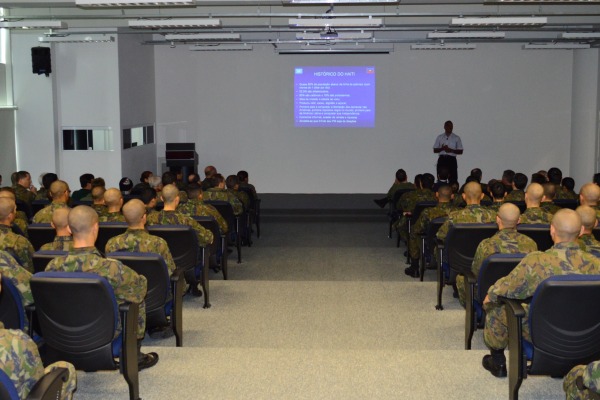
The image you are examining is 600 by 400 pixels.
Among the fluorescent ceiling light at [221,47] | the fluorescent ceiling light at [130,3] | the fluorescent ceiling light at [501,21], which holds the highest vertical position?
the fluorescent ceiling light at [221,47]

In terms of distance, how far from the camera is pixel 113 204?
700 cm

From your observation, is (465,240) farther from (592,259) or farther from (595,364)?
(595,364)

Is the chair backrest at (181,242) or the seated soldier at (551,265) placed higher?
the seated soldier at (551,265)

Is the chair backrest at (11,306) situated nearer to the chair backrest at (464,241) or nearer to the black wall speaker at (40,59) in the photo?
the chair backrest at (464,241)

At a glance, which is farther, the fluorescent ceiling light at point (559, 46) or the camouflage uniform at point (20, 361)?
the fluorescent ceiling light at point (559, 46)

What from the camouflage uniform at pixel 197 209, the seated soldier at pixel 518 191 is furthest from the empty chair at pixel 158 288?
the seated soldier at pixel 518 191

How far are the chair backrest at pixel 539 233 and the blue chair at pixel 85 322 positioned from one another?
3.68 metres

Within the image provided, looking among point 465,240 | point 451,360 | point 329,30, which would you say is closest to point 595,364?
point 451,360

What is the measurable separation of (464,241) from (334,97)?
32.6 feet

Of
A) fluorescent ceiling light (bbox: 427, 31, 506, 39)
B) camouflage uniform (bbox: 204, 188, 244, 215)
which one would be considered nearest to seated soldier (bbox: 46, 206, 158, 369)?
camouflage uniform (bbox: 204, 188, 244, 215)

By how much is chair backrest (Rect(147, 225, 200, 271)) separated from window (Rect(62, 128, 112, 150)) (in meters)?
8.03

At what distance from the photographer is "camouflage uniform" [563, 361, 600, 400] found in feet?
10.0

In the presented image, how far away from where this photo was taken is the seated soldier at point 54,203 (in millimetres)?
7406

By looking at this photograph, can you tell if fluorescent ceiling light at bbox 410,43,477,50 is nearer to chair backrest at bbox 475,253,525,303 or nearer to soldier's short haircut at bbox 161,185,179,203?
soldier's short haircut at bbox 161,185,179,203
